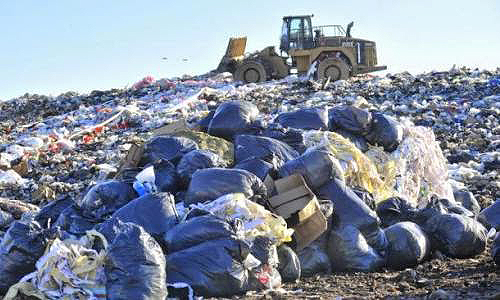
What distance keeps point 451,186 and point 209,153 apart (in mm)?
3001

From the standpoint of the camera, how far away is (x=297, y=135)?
572 centimetres

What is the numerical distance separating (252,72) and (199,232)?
54.9 ft

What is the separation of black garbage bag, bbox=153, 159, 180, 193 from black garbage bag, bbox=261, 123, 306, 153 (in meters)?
0.97

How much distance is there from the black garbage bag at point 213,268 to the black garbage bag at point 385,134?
2695 millimetres

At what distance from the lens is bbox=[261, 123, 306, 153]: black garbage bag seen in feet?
18.5

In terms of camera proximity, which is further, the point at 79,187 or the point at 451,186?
the point at 79,187

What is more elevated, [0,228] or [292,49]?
[292,49]

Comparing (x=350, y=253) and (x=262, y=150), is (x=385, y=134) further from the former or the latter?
(x=350, y=253)

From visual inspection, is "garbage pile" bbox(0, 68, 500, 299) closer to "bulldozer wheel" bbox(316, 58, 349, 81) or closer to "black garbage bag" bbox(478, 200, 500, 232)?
"black garbage bag" bbox(478, 200, 500, 232)

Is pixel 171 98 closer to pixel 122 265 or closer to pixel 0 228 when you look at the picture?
pixel 0 228

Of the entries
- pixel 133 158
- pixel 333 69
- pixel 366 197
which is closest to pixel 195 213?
pixel 366 197

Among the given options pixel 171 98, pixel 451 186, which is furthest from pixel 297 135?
pixel 171 98

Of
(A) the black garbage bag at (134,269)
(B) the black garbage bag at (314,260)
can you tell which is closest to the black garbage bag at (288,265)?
(B) the black garbage bag at (314,260)

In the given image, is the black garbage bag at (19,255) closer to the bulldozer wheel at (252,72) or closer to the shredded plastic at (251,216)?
the shredded plastic at (251,216)
